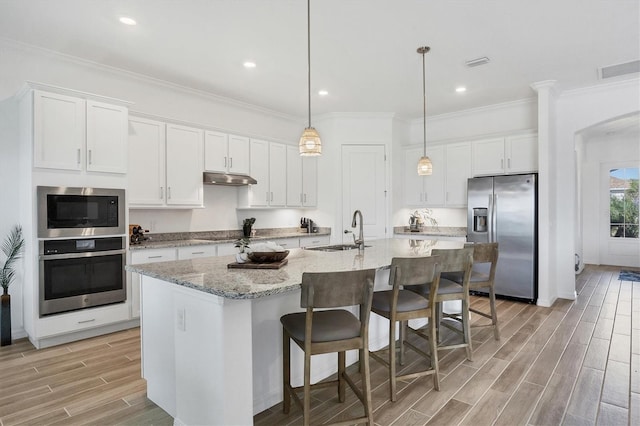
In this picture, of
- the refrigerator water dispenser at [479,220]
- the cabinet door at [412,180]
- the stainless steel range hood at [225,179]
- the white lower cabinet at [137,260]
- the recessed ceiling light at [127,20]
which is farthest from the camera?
the cabinet door at [412,180]

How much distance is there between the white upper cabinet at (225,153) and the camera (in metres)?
4.84

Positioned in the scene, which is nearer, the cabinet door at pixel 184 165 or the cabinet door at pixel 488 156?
the cabinet door at pixel 184 165

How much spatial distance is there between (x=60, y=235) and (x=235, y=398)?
8.95ft

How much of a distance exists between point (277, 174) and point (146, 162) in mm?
A: 2031

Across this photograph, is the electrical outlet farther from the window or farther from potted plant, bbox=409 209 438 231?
the window

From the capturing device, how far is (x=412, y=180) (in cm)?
641

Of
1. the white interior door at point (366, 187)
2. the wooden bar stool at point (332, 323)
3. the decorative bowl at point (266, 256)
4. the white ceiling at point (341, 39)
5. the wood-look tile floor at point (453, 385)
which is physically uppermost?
the white ceiling at point (341, 39)

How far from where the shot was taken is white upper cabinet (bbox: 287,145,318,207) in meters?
5.92

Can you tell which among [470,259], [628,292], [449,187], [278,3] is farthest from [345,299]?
[628,292]

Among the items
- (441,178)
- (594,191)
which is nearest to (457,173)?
(441,178)

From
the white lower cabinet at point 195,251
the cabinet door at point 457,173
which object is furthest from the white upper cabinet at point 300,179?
the cabinet door at point 457,173

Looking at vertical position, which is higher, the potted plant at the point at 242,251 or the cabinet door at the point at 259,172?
the cabinet door at the point at 259,172

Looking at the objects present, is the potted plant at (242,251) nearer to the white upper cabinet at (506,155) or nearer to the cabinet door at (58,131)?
the cabinet door at (58,131)

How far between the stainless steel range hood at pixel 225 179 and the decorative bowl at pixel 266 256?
2.60 meters
